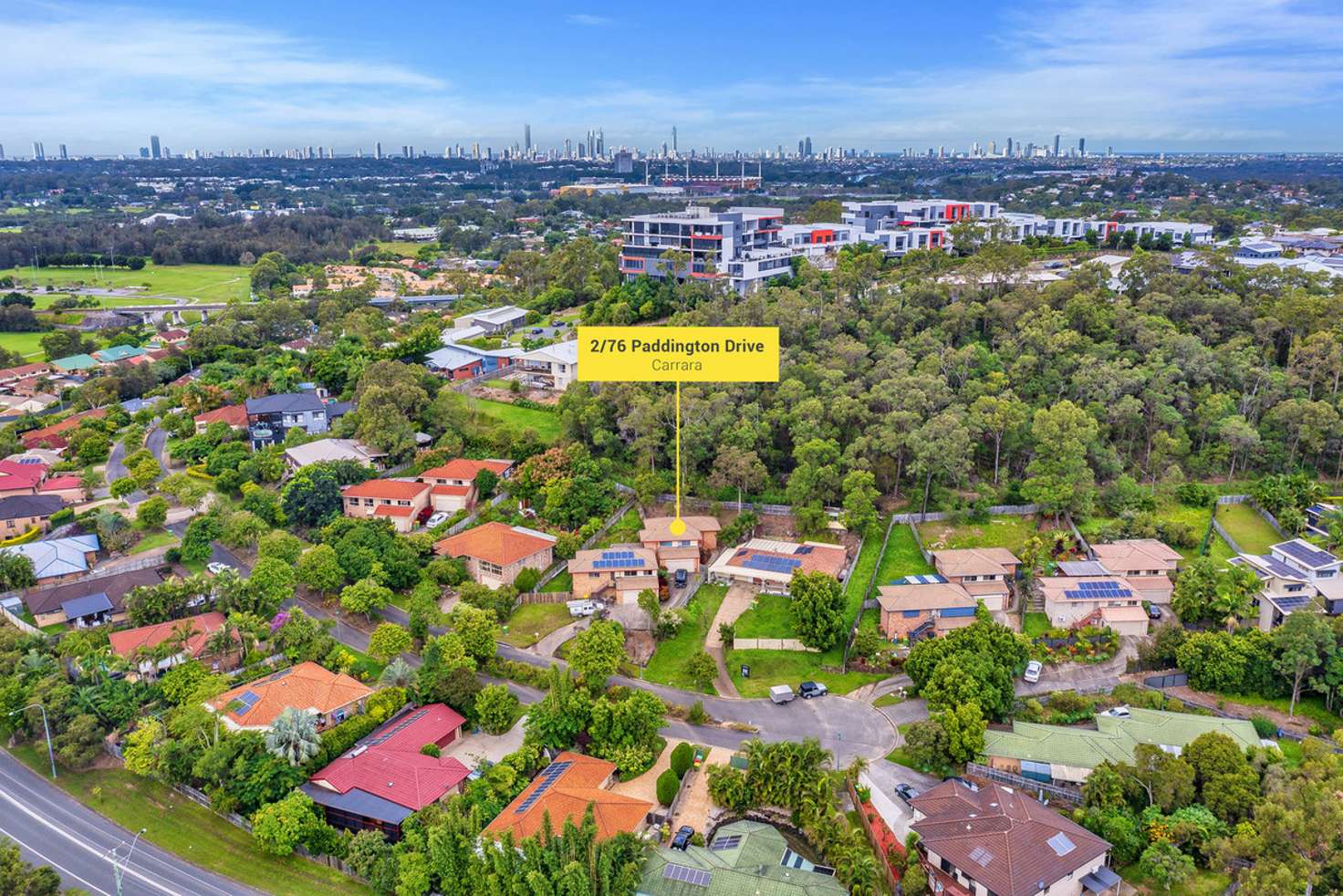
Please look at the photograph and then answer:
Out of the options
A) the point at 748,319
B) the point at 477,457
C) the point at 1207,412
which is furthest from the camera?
the point at 748,319

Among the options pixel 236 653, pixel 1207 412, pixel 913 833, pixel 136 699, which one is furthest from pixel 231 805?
pixel 1207 412

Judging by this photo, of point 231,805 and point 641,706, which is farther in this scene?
point 641,706

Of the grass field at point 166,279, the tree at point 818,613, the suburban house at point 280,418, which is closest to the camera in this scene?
the tree at point 818,613

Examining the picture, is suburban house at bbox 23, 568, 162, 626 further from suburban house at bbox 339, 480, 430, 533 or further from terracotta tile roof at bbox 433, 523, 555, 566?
terracotta tile roof at bbox 433, 523, 555, 566

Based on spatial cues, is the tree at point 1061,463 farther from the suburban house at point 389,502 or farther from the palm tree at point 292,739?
the palm tree at point 292,739

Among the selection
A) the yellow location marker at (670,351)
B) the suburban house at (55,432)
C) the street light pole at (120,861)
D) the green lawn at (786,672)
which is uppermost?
the yellow location marker at (670,351)

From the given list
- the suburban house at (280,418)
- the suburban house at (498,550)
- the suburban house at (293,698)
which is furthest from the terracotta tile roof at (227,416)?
the suburban house at (293,698)

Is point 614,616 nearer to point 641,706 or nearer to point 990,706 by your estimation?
point 641,706
